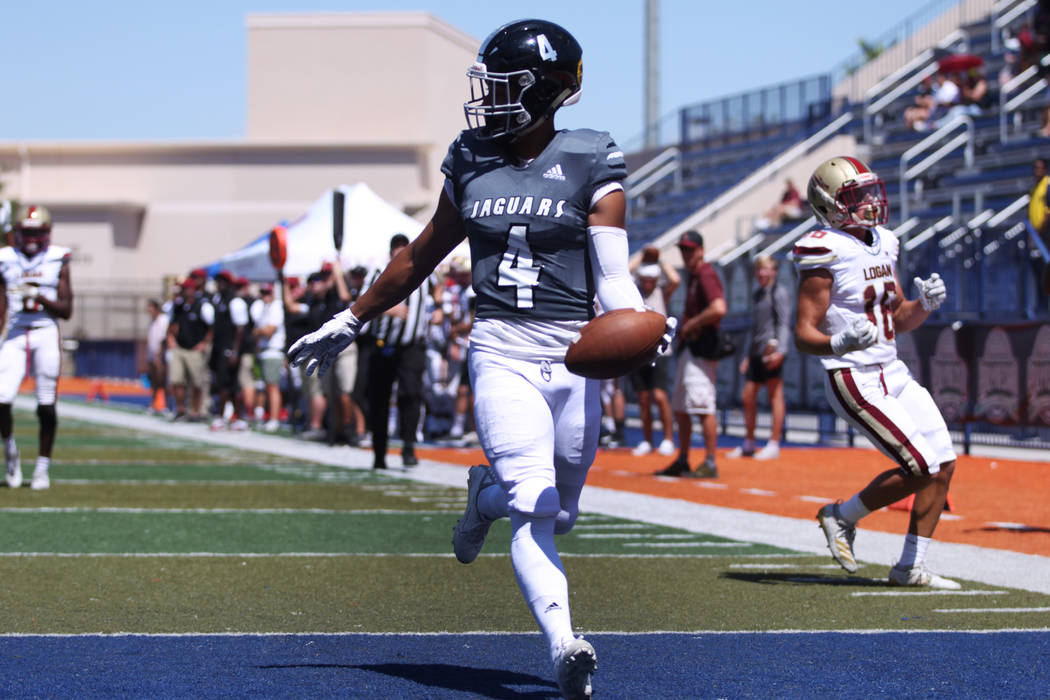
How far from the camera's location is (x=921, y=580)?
21.7 feet

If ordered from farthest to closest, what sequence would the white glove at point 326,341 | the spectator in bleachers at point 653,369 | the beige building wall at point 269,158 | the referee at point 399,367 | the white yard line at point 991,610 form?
the beige building wall at point 269,158, the spectator in bleachers at point 653,369, the referee at point 399,367, the white yard line at point 991,610, the white glove at point 326,341

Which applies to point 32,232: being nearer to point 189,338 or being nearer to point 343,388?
point 343,388

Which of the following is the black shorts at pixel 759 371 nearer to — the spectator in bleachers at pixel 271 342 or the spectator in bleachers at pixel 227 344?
the spectator in bleachers at pixel 271 342

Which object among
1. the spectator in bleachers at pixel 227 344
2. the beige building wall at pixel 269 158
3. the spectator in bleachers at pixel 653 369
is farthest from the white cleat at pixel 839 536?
the beige building wall at pixel 269 158

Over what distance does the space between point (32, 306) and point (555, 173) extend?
669 centimetres

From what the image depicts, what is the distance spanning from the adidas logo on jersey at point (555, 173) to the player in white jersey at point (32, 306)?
6444 mm

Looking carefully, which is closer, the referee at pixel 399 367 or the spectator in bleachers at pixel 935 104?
the referee at pixel 399 367

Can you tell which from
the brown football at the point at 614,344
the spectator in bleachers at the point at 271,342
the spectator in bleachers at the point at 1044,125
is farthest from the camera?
the spectator in bleachers at the point at 1044,125

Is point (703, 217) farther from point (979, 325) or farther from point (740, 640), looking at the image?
point (740, 640)

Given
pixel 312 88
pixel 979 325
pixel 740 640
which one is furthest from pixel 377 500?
pixel 312 88

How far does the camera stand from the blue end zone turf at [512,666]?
449cm

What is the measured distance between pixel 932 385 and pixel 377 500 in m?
7.07

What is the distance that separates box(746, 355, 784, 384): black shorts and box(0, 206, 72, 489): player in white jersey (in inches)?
248

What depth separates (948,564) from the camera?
7.39 m
